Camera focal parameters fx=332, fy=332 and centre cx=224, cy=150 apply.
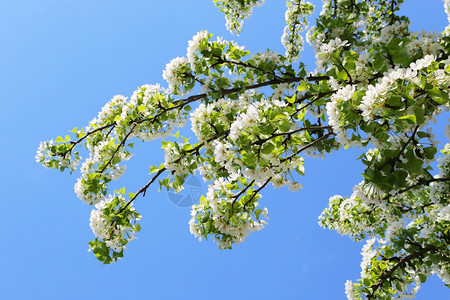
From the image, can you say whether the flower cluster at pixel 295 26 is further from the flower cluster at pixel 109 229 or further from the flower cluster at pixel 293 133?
the flower cluster at pixel 109 229

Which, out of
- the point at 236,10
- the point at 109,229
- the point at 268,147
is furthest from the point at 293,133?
the point at 236,10

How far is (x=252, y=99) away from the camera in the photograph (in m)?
4.25

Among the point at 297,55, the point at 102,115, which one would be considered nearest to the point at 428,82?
the point at 102,115

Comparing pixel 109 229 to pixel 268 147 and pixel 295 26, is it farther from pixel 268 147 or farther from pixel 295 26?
pixel 295 26

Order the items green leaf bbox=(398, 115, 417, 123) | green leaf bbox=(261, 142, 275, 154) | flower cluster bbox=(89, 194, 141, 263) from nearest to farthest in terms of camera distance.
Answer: green leaf bbox=(398, 115, 417, 123)
green leaf bbox=(261, 142, 275, 154)
flower cluster bbox=(89, 194, 141, 263)

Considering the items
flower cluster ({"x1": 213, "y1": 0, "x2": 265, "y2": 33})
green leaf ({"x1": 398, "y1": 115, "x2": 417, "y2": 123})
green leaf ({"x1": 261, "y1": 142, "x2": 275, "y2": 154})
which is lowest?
green leaf ({"x1": 398, "y1": 115, "x2": 417, "y2": 123})

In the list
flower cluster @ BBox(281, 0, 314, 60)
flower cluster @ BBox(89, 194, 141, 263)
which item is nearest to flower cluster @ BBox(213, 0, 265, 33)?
flower cluster @ BBox(281, 0, 314, 60)

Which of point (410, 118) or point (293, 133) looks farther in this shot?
point (293, 133)

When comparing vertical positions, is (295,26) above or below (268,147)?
above

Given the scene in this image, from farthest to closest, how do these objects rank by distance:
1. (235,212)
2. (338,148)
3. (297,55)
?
(297,55), (338,148), (235,212)

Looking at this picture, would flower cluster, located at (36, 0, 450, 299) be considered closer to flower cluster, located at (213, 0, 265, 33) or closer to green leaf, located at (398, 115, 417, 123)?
green leaf, located at (398, 115, 417, 123)

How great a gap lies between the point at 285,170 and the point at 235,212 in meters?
0.65

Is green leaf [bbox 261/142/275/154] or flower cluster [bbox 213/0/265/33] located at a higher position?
flower cluster [bbox 213/0/265/33]

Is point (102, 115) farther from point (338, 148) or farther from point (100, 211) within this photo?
point (338, 148)
